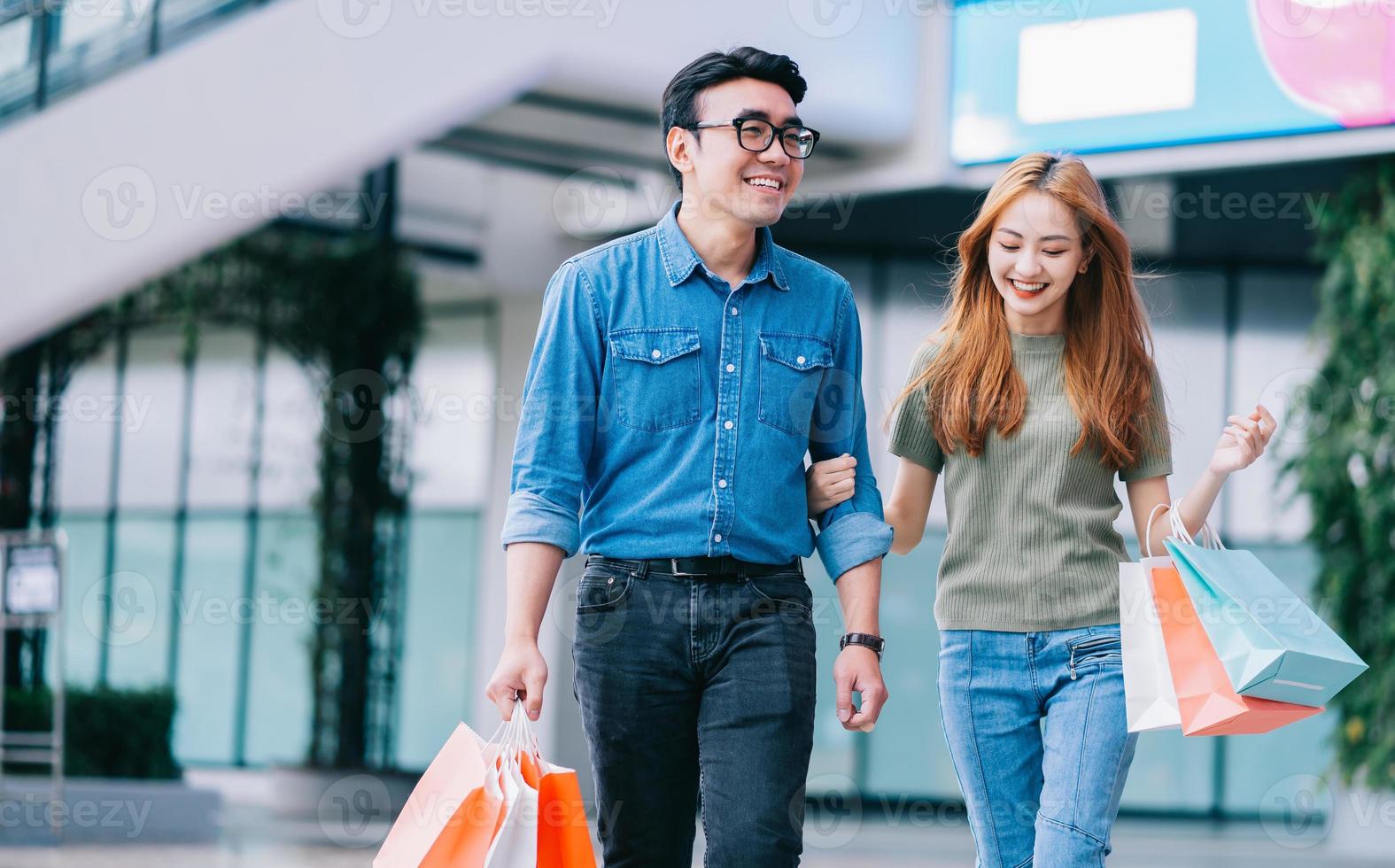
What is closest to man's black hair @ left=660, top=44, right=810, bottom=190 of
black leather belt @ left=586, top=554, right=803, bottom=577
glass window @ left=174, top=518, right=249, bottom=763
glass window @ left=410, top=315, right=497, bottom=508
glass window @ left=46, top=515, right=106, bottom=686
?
black leather belt @ left=586, top=554, right=803, bottom=577

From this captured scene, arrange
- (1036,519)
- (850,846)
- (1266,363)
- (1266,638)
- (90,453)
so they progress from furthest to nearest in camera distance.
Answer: (90,453) → (1266,363) → (850,846) → (1036,519) → (1266,638)

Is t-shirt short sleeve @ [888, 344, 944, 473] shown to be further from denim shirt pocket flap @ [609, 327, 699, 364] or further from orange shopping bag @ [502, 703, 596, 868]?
orange shopping bag @ [502, 703, 596, 868]

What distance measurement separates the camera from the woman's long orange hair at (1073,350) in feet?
9.33

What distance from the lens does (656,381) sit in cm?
258

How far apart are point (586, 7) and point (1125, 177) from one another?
2795 mm

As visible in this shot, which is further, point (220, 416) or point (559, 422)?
point (220, 416)

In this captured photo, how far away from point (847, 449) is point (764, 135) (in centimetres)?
58

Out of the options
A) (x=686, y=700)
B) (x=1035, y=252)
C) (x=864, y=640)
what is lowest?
(x=686, y=700)

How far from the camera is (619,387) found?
259 cm

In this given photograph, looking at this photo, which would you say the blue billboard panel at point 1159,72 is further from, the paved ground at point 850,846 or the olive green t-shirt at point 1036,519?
the olive green t-shirt at point 1036,519

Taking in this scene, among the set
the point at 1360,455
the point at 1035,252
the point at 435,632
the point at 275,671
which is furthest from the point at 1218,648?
the point at 275,671

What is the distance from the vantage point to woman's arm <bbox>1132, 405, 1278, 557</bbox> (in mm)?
2709

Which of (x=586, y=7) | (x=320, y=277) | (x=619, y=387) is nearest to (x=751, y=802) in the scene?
(x=619, y=387)

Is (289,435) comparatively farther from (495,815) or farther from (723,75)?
(495,815)
